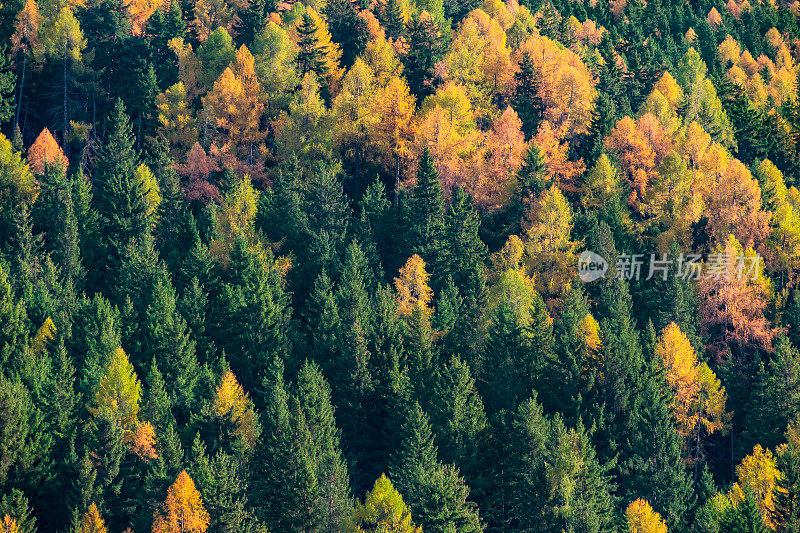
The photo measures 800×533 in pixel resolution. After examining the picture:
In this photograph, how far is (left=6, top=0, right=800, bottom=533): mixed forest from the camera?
60.7 meters

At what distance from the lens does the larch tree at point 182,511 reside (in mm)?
56688

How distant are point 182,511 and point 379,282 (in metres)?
Result: 26.7

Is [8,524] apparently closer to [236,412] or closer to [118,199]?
[236,412]

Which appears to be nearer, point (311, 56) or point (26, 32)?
point (311, 56)

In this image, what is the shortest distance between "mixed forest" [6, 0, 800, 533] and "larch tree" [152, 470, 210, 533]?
178 millimetres

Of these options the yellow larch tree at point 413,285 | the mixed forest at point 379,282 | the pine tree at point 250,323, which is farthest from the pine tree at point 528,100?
the pine tree at point 250,323

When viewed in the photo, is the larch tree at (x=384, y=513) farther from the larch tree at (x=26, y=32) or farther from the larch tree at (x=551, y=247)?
the larch tree at (x=26, y=32)

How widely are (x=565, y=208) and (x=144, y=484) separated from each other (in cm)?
4004

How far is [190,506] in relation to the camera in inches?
2242

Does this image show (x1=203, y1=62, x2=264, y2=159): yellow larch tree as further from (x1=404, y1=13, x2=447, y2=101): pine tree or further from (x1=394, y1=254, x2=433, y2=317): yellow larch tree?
(x1=394, y1=254, x2=433, y2=317): yellow larch tree

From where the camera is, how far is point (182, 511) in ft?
186

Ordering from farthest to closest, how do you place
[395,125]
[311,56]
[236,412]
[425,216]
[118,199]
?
[311,56], [395,125], [118,199], [425,216], [236,412]

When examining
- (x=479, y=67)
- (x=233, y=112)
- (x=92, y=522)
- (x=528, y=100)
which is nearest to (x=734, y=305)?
(x=528, y=100)

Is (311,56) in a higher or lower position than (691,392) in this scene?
higher
